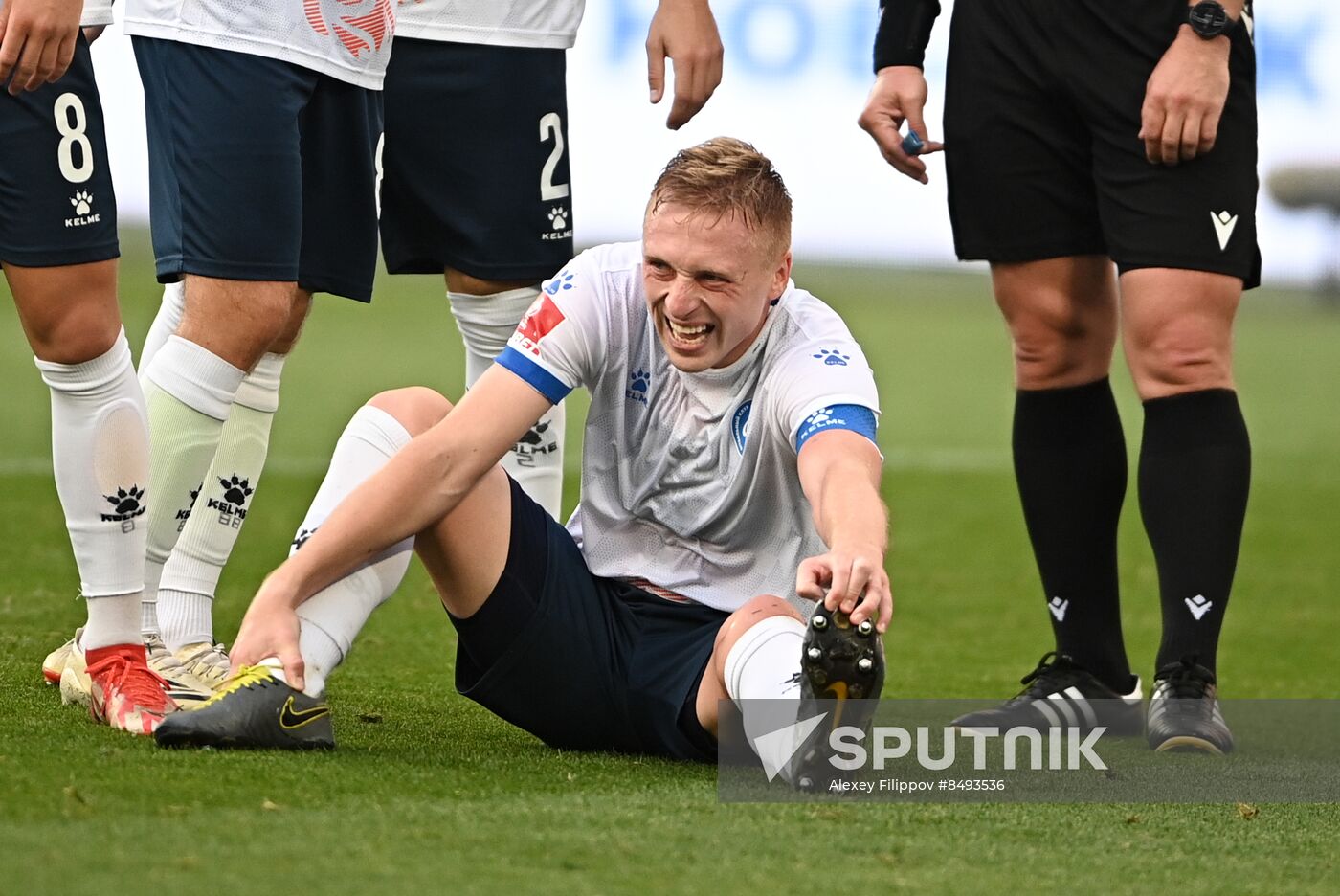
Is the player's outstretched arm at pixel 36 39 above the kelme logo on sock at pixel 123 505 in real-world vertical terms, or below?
above

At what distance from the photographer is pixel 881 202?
1238 cm

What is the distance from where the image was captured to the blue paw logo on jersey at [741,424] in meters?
2.50

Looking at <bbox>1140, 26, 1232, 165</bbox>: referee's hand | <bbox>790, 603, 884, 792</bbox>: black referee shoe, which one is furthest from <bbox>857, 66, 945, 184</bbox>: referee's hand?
<bbox>790, 603, 884, 792</bbox>: black referee shoe

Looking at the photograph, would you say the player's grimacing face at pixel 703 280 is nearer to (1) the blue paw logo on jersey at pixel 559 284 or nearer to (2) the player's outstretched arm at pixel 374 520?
(1) the blue paw logo on jersey at pixel 559 284

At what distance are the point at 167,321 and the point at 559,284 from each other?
859mm

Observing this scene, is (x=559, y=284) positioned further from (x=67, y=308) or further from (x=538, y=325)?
(x=67, y=308)

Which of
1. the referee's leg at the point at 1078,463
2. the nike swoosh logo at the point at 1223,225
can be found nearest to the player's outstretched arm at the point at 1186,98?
the nike swoosh logo at the point at 1223,225

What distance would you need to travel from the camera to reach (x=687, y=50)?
317 cm

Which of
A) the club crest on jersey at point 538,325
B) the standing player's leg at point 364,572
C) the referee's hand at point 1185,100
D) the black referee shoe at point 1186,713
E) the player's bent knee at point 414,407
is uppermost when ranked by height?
the referee's hand at point 1185,100

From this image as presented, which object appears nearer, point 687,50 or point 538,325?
point 538,325

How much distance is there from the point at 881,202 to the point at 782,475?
10.1 meters

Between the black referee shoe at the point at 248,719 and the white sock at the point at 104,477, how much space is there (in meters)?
0.39

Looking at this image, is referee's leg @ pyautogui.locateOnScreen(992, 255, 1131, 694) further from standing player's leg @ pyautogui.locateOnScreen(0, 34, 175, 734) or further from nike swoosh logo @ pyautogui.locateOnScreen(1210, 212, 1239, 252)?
standing player's leg @ pyautogui.locateOnScreen(0, 34, 175, 734)

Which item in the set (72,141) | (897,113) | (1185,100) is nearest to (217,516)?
(72,141)
